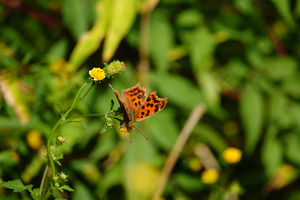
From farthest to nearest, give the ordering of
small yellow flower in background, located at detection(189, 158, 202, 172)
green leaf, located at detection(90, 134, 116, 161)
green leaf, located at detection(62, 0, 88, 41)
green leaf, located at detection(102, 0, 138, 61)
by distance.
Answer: small yellow flower in background, located at detection(189, 158, 202, 172), green leaf, located at detection(90, 134, 116, 161), green leaf, located at detection(62, 0, 88, 41), green leaf, located at detection(102, 0, 138, 61)

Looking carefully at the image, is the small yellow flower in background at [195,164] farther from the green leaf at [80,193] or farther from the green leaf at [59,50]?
the green leaf at [59,50]

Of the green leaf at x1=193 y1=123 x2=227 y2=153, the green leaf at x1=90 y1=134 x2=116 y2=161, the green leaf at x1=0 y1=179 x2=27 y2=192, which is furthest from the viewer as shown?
the green leaf at x1=193 y1=123 x2=227 y2=153

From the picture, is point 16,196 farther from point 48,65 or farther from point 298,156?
point 298,156

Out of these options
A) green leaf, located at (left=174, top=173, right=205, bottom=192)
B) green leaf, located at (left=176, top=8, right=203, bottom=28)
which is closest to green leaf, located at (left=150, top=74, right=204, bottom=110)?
green leaf, located at (left=176, top=8, right=203, bottom=28)

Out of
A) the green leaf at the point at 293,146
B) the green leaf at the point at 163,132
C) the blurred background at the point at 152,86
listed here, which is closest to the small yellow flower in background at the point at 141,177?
the blurred background at the point at 152,86

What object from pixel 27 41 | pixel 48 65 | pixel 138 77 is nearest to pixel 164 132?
pixel 138 77

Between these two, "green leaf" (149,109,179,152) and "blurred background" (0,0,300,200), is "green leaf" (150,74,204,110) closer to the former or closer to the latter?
"blurred background" (0,0,300,200)

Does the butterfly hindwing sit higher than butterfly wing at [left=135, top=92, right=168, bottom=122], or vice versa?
the butterfly hindwing

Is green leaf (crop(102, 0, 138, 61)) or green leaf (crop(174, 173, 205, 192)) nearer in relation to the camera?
green leaf (crop(102, 0, 138, 61))

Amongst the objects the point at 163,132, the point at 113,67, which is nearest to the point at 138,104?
the point at 113,67
